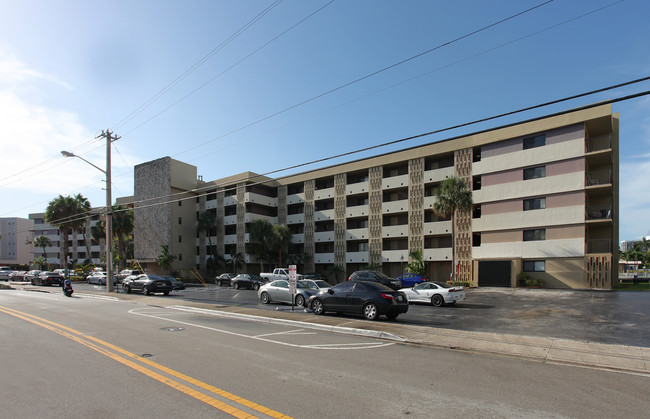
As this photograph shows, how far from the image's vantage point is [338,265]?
48656 millimetres

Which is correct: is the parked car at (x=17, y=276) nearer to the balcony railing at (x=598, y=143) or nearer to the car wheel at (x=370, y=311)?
the car wheel at (x=370, y=311)

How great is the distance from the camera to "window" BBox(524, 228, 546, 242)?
3480 centimetres

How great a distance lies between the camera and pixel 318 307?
15953 mm

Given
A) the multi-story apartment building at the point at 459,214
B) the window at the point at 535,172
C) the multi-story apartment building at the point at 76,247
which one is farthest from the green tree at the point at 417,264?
the multi-story apartment building at the point at 76,247

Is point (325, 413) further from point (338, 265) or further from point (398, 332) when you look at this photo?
point (338, 265)

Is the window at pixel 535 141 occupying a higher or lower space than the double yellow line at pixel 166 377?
higher

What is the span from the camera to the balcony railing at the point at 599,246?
33062 millimetres

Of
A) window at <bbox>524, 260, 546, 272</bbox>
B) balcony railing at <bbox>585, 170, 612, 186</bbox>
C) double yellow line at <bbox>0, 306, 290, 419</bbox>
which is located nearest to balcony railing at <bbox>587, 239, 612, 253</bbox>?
window at <bbox>524, 260, 546, 272</bbox>

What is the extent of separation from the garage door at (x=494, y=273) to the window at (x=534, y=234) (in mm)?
2969

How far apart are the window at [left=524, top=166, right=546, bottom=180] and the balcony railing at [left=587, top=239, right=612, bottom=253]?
23.4 ft

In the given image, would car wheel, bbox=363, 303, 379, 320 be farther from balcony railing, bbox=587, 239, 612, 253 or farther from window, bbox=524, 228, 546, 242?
balcony railing, bbox=587, 239, 612, 253

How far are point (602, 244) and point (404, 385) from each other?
35.7 m

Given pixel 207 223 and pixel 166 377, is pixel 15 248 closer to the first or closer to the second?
pixel 207 223

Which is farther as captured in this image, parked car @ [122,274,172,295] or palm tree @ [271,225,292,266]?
palm tree @ [271,225,292,266]
